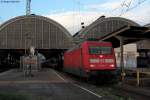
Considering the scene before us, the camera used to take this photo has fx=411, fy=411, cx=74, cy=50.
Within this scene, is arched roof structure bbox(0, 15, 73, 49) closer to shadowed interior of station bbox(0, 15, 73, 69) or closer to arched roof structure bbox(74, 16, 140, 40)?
shadowed interior of station bbox(0, 15, 73, 69)

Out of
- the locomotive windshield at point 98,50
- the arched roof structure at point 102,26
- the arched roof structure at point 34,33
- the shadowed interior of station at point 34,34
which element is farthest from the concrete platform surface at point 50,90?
the arched roof structure at point 102,26

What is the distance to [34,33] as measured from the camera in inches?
4498

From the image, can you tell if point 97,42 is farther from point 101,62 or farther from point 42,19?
point 42,19

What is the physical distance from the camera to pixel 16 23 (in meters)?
114

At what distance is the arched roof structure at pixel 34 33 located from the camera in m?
→ 112

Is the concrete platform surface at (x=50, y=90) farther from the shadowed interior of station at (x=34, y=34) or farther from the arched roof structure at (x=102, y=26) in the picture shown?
the arched roof structure at (x=102, y=26)

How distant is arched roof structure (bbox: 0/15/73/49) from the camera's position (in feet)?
366

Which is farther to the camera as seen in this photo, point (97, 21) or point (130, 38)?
point (97, 21)

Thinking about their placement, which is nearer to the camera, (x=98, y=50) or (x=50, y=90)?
(x=50, y=90)

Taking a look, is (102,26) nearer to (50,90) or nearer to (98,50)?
(98,50)

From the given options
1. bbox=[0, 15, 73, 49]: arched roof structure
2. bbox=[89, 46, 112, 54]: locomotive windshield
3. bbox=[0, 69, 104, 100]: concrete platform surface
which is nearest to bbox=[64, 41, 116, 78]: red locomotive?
bbox=[89, 46, 112, 54]: locomotive windshield

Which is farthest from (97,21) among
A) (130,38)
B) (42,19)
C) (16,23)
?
(130,38)

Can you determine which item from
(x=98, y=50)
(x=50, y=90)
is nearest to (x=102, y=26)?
(x=98, y=50)

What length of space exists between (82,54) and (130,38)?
10.2m
